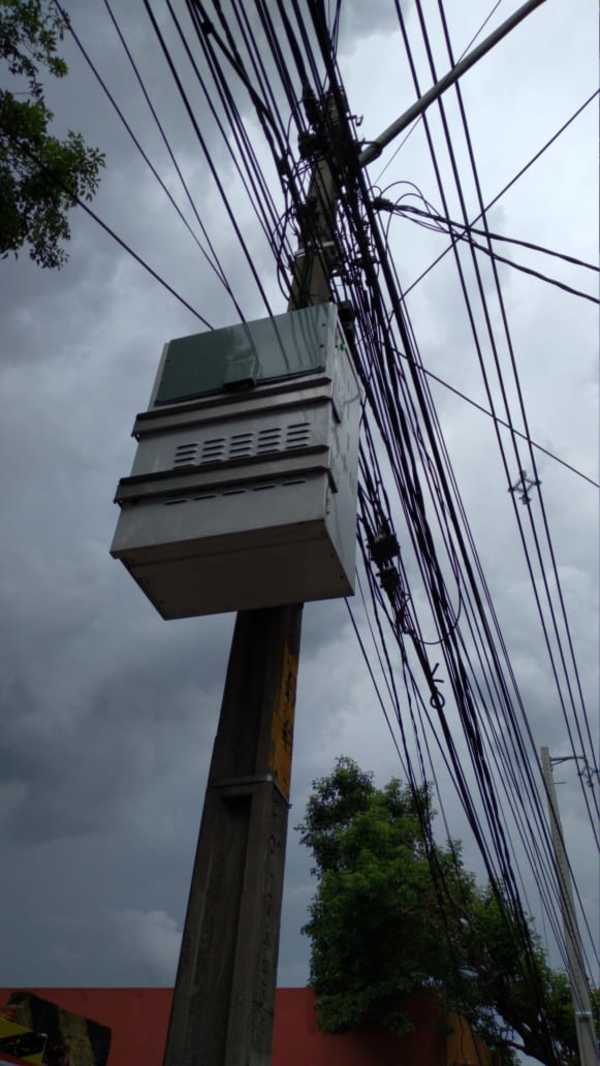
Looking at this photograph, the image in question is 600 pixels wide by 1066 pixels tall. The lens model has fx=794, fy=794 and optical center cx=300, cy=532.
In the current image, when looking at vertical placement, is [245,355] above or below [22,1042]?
above

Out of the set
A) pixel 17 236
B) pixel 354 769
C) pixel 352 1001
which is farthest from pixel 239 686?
pixel 354 769

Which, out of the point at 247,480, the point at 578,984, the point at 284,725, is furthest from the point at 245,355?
the point at 578,984

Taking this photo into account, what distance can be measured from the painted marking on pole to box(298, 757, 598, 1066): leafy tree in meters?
7.84

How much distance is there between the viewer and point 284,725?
7.06 ft

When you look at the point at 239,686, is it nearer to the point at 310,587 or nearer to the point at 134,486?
the point at 310,587

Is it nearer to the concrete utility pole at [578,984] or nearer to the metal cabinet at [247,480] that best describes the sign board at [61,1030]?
the metal cabinet at [247,480]

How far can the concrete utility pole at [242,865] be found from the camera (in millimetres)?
1668

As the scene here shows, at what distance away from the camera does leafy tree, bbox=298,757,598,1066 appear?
9.64 metres

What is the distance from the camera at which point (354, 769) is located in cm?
1219

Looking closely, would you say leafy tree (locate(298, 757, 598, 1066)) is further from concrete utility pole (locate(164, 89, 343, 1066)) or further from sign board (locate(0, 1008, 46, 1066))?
concrete utility pole (locate(164, 89, 343, 1066))

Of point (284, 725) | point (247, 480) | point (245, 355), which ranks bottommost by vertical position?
point (284, 725)

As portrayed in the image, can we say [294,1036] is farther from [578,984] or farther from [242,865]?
[242,865]

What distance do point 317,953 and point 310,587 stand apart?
976 centimetres

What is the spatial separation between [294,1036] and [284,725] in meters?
9.84
